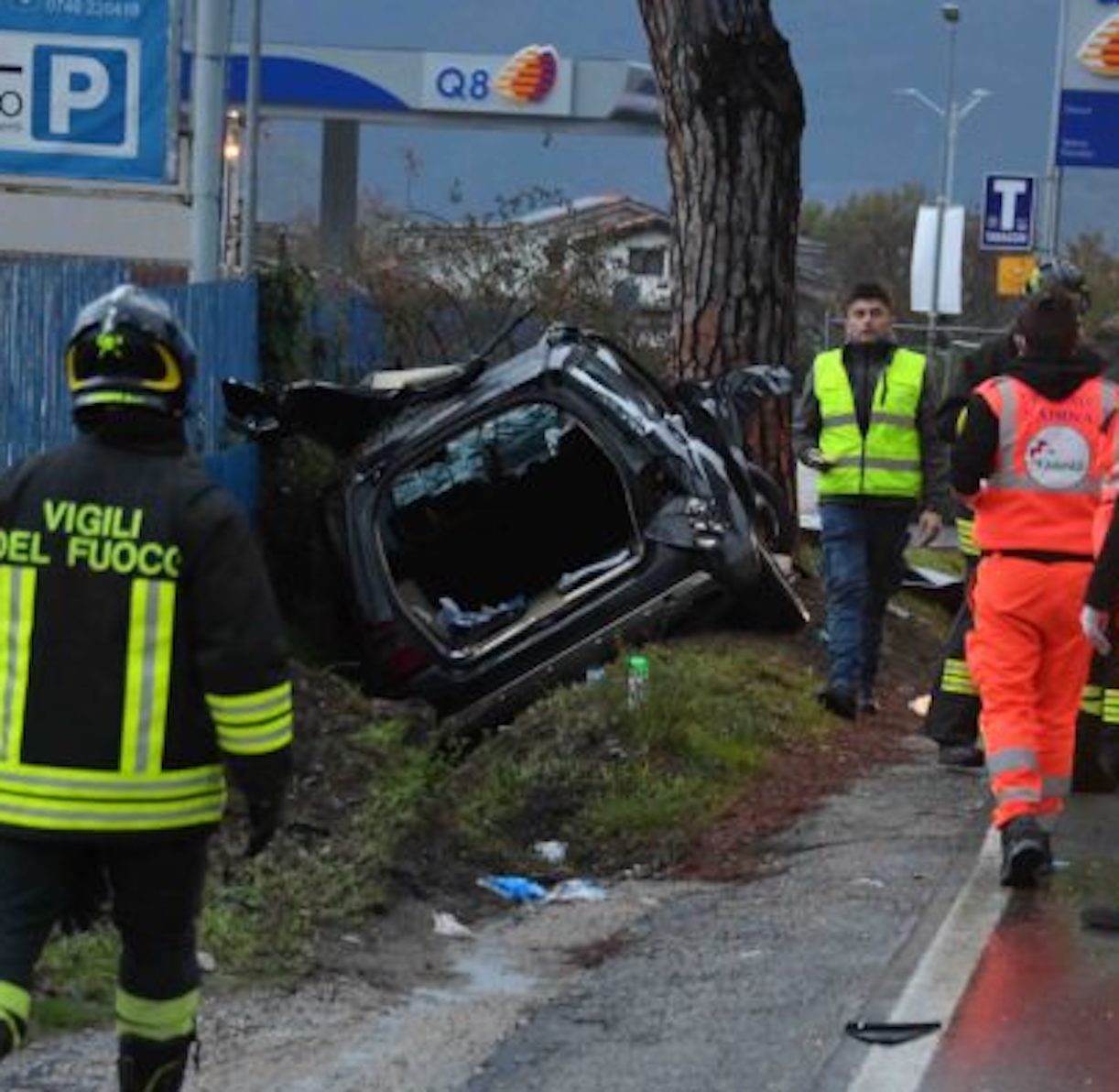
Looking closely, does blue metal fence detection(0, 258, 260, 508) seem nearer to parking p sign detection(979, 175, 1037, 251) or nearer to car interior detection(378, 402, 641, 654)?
car interior detection(378, 402, 641, 654)

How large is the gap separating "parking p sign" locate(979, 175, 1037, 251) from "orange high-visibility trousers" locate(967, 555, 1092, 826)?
19686mm

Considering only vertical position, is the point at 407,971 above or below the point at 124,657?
below

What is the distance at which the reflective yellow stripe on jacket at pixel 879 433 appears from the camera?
34.9 ft

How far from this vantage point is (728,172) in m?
13.9

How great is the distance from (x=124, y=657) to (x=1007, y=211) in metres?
22.8

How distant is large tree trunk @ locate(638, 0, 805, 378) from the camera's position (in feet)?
45.4

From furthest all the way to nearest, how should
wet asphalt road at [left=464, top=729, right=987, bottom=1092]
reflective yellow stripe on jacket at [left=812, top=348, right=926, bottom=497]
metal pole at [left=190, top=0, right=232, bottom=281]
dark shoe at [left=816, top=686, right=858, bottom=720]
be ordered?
1. metal pole at [left=190, top=0, right=232, bottom=281]
2. dark shoe at [left=816, top=686, right=858, bottom=720]
3. reflective yellow stripe on jacket at [left=812, top=348, right=926, bottom=497]
4. wet asphalt road at [left=464, top=729, right=987, bottom=1092]

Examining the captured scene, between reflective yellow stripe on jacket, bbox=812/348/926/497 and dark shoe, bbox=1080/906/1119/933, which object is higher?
reflective yellow stripe on jacket, bbox=812/348/926/497

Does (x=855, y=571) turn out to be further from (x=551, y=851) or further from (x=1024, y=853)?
(x=1024, y=853)

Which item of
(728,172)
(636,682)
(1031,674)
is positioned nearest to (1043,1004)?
(1031,674)

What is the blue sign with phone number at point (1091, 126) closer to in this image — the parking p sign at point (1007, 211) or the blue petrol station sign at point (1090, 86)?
the blue petrol station sign at point (1090, 86)

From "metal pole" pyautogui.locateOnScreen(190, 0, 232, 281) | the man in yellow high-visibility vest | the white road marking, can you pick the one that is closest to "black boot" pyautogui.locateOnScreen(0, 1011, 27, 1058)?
the white road marking

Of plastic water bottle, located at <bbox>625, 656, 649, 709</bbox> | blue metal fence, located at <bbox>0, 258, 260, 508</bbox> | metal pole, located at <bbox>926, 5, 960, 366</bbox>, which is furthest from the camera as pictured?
metal pole, located at <bbox>926, 5, 960, 366</bbox>

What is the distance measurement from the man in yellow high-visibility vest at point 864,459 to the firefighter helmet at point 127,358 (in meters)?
5.97
